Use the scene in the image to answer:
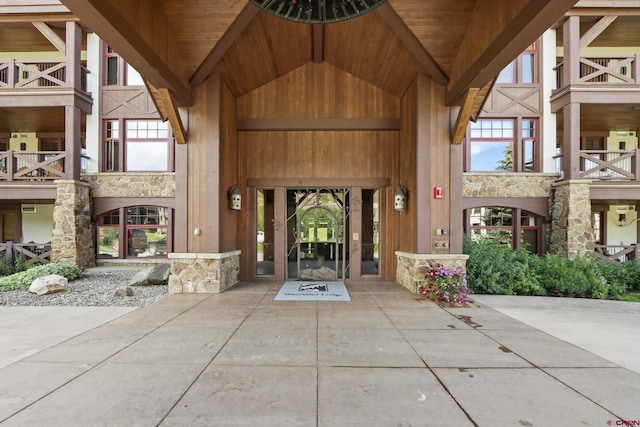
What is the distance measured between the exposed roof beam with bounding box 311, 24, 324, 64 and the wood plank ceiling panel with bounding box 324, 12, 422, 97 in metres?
0.13

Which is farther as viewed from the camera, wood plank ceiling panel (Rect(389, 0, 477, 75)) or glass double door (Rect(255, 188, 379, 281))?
glass double door (Rect(255, 188, 379, 281))

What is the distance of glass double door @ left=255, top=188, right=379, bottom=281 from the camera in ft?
25.7

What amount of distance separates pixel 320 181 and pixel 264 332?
4428 millimetres

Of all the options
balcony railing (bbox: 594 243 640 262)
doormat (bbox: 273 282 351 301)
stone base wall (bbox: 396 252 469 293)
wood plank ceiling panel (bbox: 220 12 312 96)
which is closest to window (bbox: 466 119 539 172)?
balcony railing (bbox: 594 243 640 262)

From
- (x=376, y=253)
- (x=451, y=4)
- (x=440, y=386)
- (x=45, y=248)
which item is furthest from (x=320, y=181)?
(x=45, y=248)

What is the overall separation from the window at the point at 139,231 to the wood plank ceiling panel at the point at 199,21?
7.11 m

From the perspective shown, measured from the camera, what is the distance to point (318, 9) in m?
3.71

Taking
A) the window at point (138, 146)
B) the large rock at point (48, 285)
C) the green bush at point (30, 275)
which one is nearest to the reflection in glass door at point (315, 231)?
the large rock at point (48, 285)

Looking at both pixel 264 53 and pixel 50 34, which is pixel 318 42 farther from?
pixel 50 34

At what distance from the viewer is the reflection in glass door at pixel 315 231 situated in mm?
7871

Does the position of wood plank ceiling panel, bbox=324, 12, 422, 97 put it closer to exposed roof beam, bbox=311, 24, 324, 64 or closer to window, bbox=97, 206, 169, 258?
exposed roof beam, bbox=311, 24, 324, 64

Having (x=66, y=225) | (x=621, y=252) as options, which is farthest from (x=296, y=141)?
(x=621, y=252)

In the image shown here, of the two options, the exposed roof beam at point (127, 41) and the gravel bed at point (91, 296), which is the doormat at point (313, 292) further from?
the exposed roof beam at point (127, 41)

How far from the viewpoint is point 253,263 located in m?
7.82
